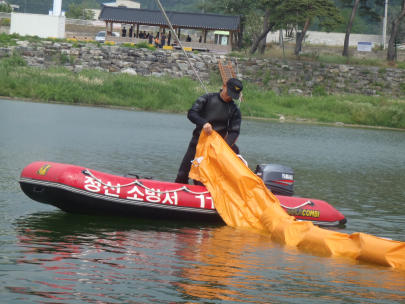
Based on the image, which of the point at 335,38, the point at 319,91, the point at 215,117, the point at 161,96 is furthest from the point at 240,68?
the point at 215,117

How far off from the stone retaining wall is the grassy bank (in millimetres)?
2378

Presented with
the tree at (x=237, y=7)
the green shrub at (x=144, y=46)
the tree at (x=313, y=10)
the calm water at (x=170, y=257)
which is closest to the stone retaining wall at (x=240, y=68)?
the green shrub at (x=144, y=46)

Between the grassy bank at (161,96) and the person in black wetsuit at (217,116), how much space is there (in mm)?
25213

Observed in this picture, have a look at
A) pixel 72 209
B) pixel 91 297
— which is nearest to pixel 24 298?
pixel 91 297

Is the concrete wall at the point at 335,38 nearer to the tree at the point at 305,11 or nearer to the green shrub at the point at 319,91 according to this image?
the tree at the point at 305,11

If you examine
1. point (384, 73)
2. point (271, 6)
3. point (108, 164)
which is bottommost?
point (108, 164)

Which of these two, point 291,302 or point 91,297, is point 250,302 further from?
point 91,297

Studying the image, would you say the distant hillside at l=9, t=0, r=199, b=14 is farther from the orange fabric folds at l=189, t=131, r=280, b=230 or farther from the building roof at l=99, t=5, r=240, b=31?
Result: the orange fabric folds at l=189, t=131, r=280, b=230

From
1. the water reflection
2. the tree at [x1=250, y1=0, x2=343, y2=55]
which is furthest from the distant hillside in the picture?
the water reflection

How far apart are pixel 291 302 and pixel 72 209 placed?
3868mm

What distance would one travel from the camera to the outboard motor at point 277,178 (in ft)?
28.1

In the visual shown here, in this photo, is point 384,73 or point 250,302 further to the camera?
point 384,73

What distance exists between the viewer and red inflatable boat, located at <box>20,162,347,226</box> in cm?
738

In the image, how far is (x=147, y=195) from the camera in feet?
25.0
